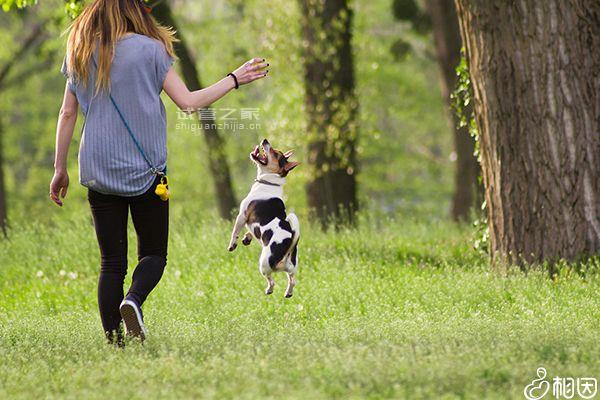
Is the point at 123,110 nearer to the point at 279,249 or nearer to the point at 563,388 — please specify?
the point at 279,249

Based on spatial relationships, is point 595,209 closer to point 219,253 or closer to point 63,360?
point 219,253

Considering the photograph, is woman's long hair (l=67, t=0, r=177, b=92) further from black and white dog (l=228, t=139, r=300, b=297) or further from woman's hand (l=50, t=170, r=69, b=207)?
black and white dog (l=228, t=139, r=300, b=297)

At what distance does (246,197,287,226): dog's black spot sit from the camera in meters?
5.48

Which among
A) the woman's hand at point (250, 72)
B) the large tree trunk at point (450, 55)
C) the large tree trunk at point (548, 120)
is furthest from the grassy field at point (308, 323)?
the large tree trunk at point (450, 55)

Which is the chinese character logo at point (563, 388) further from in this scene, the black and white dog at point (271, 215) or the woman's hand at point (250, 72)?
the woman's hand at point (250, 72)

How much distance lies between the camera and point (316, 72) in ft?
50.8

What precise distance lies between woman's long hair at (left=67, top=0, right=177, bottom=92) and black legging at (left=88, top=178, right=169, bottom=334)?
2.31 ft

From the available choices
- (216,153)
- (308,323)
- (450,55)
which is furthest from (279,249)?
(216,153)

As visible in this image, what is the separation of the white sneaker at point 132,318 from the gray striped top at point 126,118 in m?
0.65

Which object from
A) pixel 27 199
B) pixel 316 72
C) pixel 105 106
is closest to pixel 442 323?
pixel 105 106

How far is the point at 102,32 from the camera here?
19.3ft

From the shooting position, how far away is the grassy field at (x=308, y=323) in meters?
4.90

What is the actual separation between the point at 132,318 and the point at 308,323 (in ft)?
5.65

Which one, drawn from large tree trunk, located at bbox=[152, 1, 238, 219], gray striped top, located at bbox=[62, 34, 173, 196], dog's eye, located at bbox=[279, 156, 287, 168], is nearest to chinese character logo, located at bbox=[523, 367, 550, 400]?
dog's eye, located at bbox=[279, 156, 287, 168]
